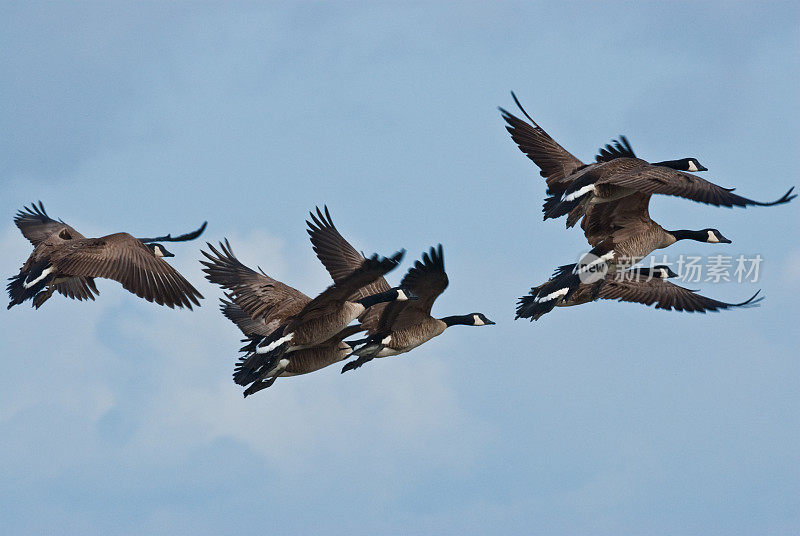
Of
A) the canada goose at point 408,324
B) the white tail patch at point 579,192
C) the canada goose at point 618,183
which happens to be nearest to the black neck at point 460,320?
the canada goose at point 408,324

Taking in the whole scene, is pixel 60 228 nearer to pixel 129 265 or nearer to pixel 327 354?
pixel 129 265

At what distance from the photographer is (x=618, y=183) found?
13445mm

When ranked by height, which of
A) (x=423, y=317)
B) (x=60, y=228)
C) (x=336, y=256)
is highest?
(x=60, y=228)

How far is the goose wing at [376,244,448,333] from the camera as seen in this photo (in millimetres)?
13500

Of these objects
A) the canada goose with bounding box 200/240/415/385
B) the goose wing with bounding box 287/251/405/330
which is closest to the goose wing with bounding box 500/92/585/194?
the canada goose with bounding box 200/240/415/385

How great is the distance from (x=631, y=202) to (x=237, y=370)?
524 cm

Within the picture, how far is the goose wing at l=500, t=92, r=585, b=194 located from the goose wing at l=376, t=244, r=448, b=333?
2448mm

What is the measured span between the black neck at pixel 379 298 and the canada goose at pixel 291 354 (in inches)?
23.9

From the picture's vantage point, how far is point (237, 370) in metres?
13.8

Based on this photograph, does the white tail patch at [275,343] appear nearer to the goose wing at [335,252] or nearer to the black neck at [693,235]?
the goose wing at [335,252]

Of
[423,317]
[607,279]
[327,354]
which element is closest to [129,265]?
[327,354]

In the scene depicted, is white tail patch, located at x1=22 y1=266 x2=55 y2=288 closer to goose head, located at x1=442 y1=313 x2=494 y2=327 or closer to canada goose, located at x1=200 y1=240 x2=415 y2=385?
canada goose, located at x1=200 y1=240 x2=415 y2=385

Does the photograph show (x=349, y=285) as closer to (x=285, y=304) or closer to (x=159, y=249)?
(x=285, y=304)

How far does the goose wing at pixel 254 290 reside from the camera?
47.7 ft
